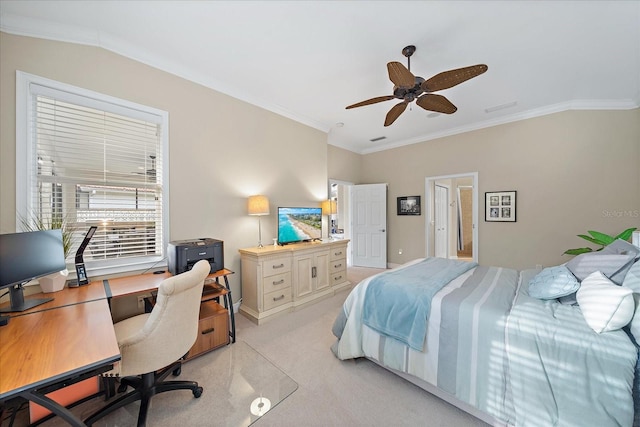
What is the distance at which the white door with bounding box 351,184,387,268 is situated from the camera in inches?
209

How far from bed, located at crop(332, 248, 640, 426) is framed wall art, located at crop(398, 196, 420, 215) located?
305 cm

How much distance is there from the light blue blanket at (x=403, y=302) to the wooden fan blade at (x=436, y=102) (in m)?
1.72

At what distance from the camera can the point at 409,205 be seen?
5160mm

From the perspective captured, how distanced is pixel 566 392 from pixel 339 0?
9.28ft

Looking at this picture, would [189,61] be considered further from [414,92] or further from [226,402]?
[226,402]

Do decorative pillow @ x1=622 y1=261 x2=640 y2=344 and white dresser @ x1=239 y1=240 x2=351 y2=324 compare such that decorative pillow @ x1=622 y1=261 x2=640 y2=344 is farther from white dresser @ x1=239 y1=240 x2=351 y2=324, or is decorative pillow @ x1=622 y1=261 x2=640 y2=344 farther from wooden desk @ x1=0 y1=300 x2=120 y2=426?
white dresser @ x1=239 y1=240 x2=351 y2=324

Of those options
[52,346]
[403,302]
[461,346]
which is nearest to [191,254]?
[52,346]

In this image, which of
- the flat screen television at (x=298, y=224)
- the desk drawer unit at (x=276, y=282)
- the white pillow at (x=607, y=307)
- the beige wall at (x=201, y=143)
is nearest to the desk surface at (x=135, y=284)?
the beige wall at (x=201, y=143)

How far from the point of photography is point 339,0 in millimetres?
1775

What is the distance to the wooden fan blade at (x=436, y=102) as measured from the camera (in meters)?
2.37

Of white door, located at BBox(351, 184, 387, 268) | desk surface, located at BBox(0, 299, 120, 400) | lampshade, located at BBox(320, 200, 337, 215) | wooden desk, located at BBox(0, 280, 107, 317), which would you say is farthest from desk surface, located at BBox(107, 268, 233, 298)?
white door, located at BBox(351, 184, 387, 268)

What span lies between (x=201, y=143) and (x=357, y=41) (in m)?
2.01

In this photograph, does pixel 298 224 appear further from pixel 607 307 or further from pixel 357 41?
pixel 607 307

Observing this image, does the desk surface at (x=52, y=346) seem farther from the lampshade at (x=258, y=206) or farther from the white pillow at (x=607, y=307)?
the white pillow at (x=607, y=307)
